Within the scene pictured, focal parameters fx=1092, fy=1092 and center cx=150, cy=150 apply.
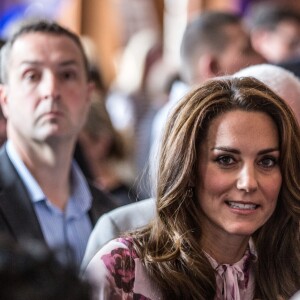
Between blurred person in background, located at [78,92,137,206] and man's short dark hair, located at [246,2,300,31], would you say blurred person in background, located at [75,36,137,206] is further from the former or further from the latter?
man's short dark hair, located at [246,2,300,31]

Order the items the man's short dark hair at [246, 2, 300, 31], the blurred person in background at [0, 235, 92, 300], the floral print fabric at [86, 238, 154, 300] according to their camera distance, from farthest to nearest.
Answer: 1. the man's short dark hair at [246, 2, 300, 31]
2. the floral print fabric at [86, 238, 154, 300]
3. the blurred person in background at [0, 235, 92, 300]

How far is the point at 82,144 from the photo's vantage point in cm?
477

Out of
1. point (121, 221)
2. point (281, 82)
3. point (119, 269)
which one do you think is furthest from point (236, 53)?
point (119, 269)

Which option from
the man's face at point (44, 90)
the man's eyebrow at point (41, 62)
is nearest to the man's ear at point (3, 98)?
the man's face at point (44, 90)

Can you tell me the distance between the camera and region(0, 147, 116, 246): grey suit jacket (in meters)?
3.14

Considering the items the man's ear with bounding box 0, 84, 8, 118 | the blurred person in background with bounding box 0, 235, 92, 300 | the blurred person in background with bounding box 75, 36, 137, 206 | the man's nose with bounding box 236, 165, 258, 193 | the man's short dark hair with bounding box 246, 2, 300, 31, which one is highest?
the blurred person in background with bounding box 0, 235, 92, 300

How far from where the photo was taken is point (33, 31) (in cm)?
371

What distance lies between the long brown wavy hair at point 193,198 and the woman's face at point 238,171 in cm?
2

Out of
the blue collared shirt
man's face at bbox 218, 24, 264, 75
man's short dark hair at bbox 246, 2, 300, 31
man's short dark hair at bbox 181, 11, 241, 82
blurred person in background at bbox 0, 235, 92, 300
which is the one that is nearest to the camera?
blurred person in background at bbox 0, 235, 92, 300

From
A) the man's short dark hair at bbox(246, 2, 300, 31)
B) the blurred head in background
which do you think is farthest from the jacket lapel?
the man's short dark hair at bbox(246, 2, 300, 31)

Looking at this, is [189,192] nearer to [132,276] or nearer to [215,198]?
[215,198]

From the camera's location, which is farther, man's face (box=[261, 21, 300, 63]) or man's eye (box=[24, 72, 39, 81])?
man's face (box=[261, 21, 300, 63])

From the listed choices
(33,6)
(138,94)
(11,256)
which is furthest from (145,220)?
(33,6)

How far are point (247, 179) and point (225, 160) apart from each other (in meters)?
0.08
